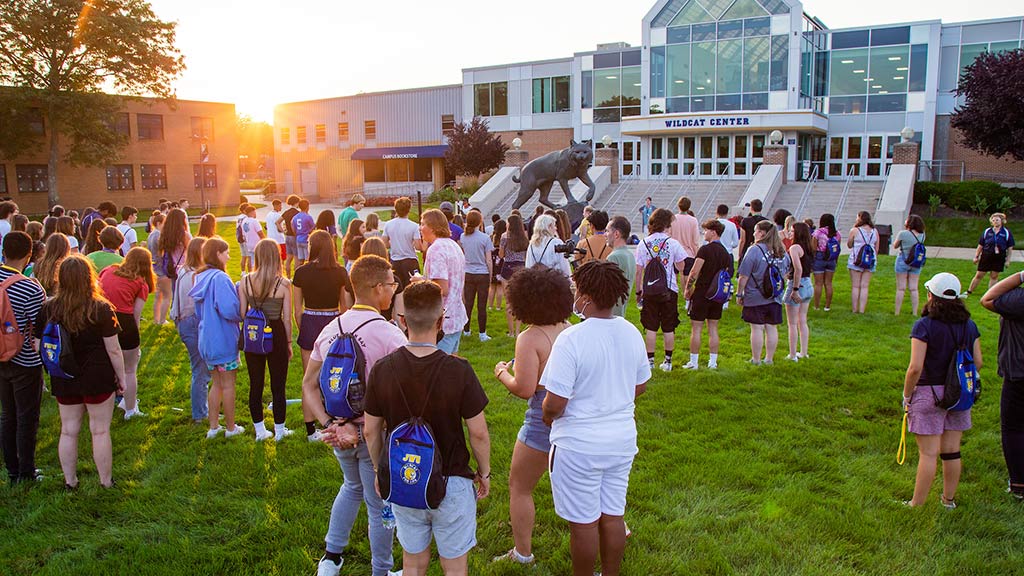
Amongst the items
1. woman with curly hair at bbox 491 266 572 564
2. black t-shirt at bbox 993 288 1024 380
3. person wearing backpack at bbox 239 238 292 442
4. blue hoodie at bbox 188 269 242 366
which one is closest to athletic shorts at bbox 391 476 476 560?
woman with curly hair at bbox 491 266 572 564

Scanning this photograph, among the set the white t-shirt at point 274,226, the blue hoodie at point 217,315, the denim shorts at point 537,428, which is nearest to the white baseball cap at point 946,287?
the denim shorts at point 537,428

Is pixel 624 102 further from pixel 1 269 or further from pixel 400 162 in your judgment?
pixel 1 269

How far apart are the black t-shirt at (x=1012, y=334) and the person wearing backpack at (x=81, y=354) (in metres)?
5.97

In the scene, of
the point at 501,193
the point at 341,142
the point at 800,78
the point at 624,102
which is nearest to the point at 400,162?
the point at 341,142

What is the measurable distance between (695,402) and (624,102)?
31817mm

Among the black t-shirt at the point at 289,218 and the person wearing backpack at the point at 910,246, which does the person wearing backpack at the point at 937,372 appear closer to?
the person wearing backpack at the point at 910,246

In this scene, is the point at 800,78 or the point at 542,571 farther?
the point at 800,78

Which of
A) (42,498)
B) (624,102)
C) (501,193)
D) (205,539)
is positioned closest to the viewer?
(205,539)

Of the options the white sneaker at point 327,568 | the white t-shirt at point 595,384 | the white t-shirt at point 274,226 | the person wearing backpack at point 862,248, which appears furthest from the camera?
the white t-shirt at point 274,226

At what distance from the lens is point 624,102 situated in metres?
36.6

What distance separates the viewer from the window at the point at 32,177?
37531 millimetres

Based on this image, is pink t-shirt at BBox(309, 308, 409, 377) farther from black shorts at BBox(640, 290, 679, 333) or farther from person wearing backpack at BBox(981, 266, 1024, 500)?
black shorts at BBox(640, 290, 679, 333)

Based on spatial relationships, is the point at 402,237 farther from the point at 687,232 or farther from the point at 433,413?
the point at 433,413

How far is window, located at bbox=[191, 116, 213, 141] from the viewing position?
144 feet
